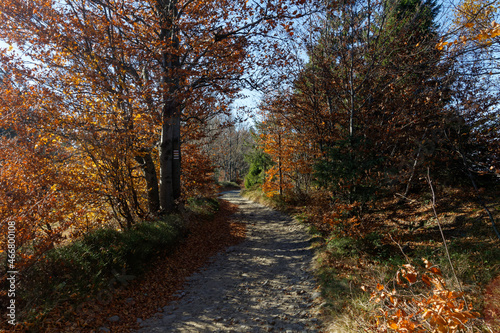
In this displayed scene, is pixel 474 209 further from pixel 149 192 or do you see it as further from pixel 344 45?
pixel 149 192

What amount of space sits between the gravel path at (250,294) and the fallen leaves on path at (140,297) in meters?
0.29

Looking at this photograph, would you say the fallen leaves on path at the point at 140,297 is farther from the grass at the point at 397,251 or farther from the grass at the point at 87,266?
the grass at the point at 397,251

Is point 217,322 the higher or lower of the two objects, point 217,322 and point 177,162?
the lower

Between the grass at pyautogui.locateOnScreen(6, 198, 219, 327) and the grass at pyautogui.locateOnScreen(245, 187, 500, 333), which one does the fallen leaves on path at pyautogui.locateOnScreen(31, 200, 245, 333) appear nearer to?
the grass at pyautogui.locateOnScreen(6, 198, 219, 327)

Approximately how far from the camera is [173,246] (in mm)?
7965

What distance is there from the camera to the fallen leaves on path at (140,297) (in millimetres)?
4129

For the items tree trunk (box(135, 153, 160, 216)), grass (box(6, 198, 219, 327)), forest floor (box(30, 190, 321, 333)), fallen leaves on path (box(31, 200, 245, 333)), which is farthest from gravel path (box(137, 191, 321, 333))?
tree trunk (box(135, 153, 160, 216))

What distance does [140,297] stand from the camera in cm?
535

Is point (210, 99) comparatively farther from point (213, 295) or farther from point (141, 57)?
point (213, 295)

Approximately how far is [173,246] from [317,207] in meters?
5.01

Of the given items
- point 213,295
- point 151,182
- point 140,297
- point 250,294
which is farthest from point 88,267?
point 151,182

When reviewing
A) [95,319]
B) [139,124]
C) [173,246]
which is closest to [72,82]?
[139,124]

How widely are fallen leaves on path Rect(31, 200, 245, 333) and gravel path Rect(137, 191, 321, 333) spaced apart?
0.94 feet

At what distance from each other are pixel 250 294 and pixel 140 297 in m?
2.31
